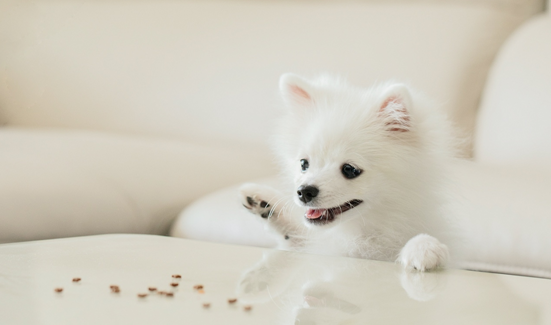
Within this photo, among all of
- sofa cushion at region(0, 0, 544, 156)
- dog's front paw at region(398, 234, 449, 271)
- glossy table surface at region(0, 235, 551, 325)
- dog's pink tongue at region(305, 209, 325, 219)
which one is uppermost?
sofa cushion at region(0, 0, 544, 156)

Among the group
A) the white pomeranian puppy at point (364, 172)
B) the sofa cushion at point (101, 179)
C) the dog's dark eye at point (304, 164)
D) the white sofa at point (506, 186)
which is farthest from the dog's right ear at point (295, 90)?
the sofa cushion at point (101, 179)

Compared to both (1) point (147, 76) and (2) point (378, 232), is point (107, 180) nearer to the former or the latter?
(2) point (378, 232)

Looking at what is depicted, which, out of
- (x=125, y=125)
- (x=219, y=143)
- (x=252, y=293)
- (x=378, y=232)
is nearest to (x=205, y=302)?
(x=252, y=293)

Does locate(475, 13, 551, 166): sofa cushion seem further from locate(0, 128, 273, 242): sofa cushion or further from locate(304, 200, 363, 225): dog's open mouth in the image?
locate(304, 200, 363, 225): dog's open mouth

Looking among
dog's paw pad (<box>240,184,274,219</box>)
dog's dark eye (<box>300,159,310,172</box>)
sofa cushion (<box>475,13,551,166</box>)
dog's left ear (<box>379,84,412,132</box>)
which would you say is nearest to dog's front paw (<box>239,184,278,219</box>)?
dog's paw pad (<box>240,184,274,219</box>)

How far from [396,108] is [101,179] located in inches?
31.6

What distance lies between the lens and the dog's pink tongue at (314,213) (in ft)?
3.18

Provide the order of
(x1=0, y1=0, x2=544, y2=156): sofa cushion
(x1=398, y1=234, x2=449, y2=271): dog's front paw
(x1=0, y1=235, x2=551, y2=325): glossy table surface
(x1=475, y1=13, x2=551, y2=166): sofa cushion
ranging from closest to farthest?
(x1=0, y1=235, x2=551, y2=325): glossy table surface, (x1=398, y1=234, x2=449, y2=271): dog's front paw, (x1=475, y1=13, x2=551, y2=166): sofa cushion, (x1=0, y1=0, x2=544, y2=156): sofa cushion

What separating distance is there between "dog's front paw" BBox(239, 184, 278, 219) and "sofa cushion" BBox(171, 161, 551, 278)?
0.09 feet

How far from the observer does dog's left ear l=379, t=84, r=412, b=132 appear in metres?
0.96

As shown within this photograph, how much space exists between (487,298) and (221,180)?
105 centimetres

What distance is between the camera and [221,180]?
1.65 m

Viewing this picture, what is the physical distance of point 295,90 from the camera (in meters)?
1.10

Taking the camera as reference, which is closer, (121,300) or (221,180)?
(121,300)
